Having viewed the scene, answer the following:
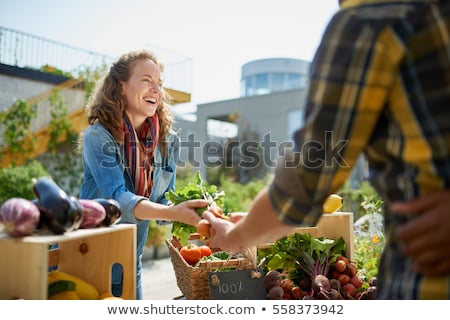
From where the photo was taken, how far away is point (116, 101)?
214cm

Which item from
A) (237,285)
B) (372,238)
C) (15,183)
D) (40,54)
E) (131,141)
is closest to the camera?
(237,285)

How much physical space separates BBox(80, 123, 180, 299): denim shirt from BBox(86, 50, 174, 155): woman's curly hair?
6cm

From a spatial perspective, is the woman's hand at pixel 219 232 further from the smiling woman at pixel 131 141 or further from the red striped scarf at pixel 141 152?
the red striped scarf at pixel 141 152

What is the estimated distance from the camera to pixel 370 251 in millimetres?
3246

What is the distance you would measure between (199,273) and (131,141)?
2.34ft

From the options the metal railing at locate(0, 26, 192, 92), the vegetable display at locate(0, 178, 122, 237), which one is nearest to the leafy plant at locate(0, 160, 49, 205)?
the metal railing at locate(0, 26, 192, 92)

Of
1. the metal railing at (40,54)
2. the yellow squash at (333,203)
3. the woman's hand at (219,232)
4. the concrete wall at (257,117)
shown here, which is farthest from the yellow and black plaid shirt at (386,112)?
the concrete wall at (257,117)

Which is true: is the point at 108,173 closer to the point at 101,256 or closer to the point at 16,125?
the point at 101,256

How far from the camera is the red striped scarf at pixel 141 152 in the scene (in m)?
2.05

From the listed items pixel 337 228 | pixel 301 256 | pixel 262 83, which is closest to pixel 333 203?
pixel 337 228

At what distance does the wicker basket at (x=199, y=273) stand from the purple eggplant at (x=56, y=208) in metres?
0.59

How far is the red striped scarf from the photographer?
2.05 meters

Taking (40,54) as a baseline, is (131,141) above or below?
below
